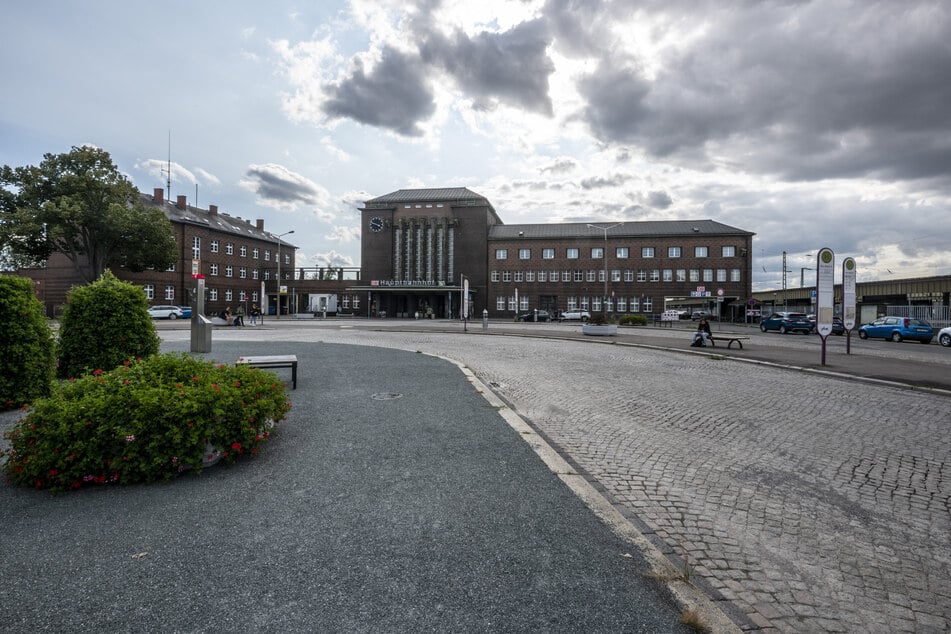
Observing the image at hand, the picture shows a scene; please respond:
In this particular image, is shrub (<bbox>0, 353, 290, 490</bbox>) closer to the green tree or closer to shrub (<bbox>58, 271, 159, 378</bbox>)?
shrub (<bbox>58, 271, 159, 378</bbox>)

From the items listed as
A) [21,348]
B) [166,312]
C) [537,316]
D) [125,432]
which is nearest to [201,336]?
[21,348]

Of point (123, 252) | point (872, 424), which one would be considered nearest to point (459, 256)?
point (123, 252)

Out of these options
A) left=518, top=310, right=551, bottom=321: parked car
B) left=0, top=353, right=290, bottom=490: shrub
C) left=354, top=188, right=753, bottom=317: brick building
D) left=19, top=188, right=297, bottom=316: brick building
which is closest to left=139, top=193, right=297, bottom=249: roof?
left=19, top=188, right=297, bottom=316: brick building

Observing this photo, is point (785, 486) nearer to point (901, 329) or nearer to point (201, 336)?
point (201, 336)

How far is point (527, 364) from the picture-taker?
13.2 meters

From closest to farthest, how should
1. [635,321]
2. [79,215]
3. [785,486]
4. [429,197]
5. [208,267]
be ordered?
1. [785,486]
2. [79,215]
3. [635,321]
4. [208,267]
5. [429,197]

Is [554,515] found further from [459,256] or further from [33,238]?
[459,256]

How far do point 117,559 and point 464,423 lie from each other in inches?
151

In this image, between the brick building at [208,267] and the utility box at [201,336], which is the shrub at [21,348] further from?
the brick building at [208,267]

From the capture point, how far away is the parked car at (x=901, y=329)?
25938mm

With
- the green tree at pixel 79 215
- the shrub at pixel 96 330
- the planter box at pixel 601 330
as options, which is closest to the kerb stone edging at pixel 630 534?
the shrub at pixel 96 330

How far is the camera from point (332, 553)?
2.88 metres

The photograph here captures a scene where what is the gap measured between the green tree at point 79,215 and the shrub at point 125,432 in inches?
1754

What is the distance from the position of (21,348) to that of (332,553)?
664 centimetres
